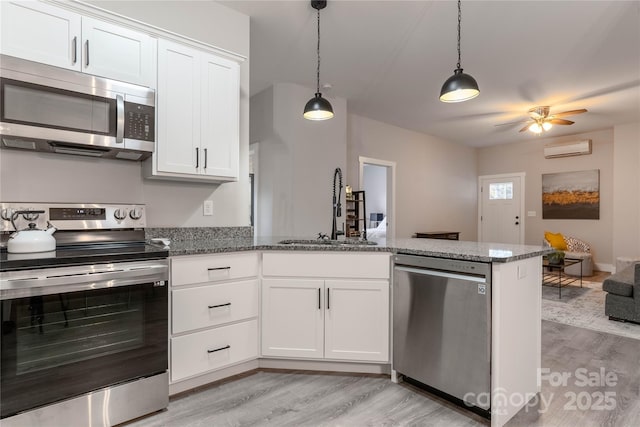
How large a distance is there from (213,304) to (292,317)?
0.52 meters

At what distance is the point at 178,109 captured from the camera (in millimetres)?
2277

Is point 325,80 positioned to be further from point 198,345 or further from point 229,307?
point 198,345

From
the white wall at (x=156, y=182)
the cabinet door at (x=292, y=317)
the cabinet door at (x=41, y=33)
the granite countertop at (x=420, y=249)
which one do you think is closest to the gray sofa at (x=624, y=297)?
the granite countertop at (x=420, y=249)

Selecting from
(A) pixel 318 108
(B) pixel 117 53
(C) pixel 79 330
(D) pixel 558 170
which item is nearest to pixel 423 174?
(D) pixel 558 170

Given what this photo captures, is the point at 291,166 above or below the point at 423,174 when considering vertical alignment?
below

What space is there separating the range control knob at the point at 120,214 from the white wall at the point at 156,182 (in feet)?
0.42

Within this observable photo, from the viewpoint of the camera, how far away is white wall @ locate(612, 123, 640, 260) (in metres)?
5.88

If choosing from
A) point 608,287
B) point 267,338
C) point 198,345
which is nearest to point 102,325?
point 198,345

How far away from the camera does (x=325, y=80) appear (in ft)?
13.7

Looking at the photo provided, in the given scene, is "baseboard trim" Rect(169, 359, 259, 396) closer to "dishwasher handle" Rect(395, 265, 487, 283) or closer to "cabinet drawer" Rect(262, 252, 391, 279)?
"cabinet drawer" Rect(262, 252, 391, 279)

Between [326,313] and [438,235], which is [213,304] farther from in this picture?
[438,235]

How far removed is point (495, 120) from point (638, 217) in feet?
9.88

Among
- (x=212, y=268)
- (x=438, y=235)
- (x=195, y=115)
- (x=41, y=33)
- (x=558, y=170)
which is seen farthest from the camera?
(x=558, y=170)

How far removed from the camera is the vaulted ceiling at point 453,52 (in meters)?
2.76
